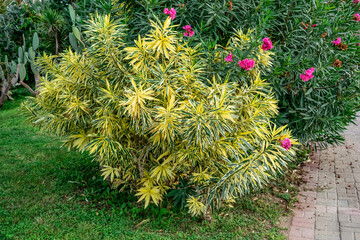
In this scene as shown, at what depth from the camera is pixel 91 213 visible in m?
4.07

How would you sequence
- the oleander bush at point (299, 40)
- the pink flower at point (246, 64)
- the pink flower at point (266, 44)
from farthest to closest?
the oleander bush at point (299, 40), the pink flower at point (266, 44), the pink flower at point (246, 64)

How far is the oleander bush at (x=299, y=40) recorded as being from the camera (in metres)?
4.23

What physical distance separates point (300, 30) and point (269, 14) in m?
0.81

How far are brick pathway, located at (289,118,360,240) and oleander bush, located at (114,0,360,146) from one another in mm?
804

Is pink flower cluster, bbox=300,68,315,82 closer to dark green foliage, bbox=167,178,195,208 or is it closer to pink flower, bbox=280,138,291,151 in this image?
pink flower, bbox=280,138,291,151

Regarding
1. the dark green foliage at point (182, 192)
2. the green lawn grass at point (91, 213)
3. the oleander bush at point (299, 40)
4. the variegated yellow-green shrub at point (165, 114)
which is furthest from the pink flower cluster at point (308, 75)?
the dark green foliage at point (182, 192)

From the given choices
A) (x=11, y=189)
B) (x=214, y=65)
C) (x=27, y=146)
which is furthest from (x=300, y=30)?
(x=27, y=146)

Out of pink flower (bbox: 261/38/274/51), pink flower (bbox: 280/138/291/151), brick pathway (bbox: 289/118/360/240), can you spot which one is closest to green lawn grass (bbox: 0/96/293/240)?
brick pathway (bbox: 289/118/360/240)

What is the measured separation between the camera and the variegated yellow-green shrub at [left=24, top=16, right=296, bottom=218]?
3.22 metres

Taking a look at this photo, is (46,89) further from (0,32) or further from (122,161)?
(0,32)

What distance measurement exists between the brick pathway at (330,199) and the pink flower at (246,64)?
6.61ft

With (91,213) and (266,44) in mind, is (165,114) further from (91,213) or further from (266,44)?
(91,213)

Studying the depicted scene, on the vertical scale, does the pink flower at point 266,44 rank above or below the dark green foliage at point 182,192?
above

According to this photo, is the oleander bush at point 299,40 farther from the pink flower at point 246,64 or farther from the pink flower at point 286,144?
the pink flower at point 286,144
